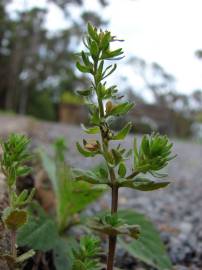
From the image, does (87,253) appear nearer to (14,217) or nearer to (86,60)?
(14,217)

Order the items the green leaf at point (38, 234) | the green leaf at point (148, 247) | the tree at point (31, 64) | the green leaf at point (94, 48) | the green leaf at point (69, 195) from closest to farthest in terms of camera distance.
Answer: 1. the green leaf at point (94, 48)
2. the green leaf at point (38, 234)
3. the green leaf at point (148, 247)
4. the green leaf at point (69, 195)
5. the tree at point (31, 64)

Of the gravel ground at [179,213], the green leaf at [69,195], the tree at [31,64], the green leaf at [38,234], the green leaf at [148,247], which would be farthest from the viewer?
the tree at [31,64]

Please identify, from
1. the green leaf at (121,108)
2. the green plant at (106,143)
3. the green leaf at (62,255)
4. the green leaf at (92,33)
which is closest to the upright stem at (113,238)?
the green plant at (106,143)

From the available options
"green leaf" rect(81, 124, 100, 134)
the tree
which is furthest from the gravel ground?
the tree

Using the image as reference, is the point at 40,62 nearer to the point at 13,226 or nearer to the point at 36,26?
the point at 36,26

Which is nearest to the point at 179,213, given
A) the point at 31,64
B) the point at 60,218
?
the point at 60,218

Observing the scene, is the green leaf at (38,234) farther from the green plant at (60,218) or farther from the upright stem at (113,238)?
the upright stem at (113,238)
